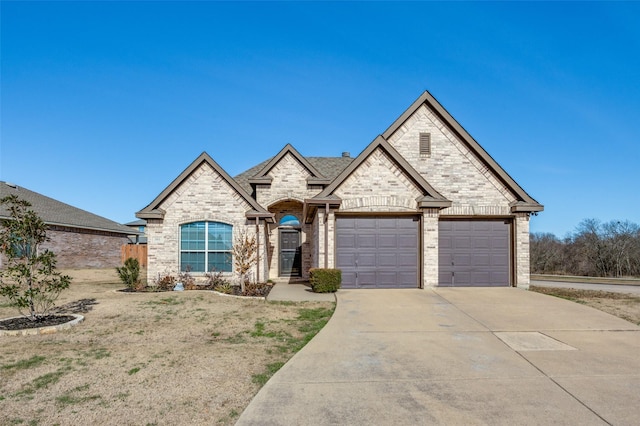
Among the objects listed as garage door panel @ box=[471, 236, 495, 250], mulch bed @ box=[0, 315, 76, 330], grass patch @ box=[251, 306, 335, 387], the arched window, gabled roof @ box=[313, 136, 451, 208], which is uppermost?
gabled roof @ box=[313, 136, 451, 208]

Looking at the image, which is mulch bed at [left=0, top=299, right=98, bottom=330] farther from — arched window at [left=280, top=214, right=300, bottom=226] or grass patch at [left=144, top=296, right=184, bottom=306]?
arched window at [left=280, top=214, right=300, bottom=226]

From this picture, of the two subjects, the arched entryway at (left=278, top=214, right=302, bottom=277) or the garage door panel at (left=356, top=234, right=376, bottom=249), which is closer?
the garage door panel at (left=356, top=234, right=376, bottom=249)

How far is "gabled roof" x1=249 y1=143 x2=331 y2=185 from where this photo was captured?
20.4 m

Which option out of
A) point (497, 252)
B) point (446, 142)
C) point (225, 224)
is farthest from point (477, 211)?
point (225, 224)

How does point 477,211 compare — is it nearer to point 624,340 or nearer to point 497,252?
point 497,252

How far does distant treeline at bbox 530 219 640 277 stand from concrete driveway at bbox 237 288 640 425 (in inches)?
1202

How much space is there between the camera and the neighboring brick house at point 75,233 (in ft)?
84.7

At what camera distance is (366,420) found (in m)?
4.72

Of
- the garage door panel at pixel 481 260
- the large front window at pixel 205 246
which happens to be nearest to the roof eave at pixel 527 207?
the garage door panel at pixel 481 260

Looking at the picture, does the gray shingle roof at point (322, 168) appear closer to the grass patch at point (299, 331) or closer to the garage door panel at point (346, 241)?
the garage door panel at point (346, 241)

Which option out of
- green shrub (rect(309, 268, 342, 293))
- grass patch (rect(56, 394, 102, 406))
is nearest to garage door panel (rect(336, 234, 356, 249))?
green shrub (rect(309, 268, 342, 293))

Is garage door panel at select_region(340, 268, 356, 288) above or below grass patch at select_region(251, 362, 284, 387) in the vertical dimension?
above

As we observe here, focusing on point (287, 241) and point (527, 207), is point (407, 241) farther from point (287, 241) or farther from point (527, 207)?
point (287, 241)

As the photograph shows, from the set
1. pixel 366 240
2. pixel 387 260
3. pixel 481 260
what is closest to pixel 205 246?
pixel 366 240
